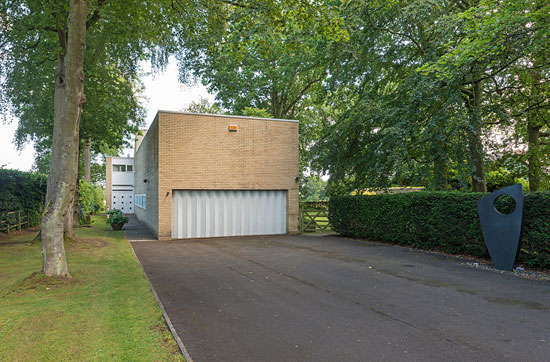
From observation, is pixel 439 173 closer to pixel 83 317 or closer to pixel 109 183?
pixel 83 317

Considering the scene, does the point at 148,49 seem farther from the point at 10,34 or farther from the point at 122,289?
the point at 122,289

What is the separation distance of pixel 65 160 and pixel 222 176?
870 centimetres

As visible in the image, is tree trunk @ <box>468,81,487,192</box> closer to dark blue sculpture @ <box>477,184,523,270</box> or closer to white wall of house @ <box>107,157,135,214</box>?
dark blue sculpture @ <box>477,184,523,270</box>

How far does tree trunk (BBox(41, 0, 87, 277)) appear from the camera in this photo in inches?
273

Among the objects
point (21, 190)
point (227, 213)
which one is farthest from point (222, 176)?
point (21, 190)

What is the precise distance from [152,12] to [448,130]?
35.1 ft

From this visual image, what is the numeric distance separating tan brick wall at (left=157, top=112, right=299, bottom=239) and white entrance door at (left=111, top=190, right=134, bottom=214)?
24.3 m

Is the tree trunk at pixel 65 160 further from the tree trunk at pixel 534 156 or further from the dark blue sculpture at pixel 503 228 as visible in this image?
the tree trunk at pixel 534 156

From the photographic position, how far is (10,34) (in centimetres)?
1169

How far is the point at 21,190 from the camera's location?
55.2 feet

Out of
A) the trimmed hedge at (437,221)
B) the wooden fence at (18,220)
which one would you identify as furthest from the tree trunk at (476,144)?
the wooden fence at (18,220)

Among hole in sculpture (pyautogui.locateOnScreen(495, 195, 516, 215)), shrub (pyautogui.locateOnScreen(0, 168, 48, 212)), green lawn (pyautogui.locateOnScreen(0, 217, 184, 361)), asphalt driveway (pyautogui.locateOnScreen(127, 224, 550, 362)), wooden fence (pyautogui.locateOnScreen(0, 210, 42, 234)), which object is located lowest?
asphalt driveway (pyautogui.locateOnScreen(127, 224, 550, 362))

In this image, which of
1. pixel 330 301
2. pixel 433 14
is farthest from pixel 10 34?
pixel 433 14

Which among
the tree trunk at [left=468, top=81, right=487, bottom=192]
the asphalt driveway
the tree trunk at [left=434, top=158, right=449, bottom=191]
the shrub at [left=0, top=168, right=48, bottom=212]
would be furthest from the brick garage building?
the tree trunk at [left=468, top=81, right=487, bottom=192]
